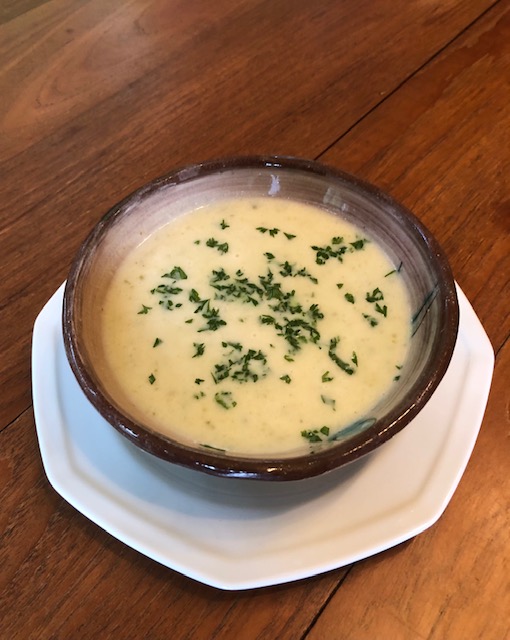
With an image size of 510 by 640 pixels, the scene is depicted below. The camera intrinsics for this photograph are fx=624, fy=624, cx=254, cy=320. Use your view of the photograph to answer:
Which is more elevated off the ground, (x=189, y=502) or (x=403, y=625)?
(x=189, y=502)

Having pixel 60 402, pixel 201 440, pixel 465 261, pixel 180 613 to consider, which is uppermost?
Answer: pixel 60 402

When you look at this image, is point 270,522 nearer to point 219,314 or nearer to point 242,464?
point 242,464

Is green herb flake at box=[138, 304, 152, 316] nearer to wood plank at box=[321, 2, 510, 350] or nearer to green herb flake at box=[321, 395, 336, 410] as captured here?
green herb flake at box=[321, 395, 336, 410]

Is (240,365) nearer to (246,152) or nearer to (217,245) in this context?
(217,245)

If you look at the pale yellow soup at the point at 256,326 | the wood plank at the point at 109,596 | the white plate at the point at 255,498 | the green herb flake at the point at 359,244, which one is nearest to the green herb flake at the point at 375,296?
the pale yellow soup at the point at 256,326

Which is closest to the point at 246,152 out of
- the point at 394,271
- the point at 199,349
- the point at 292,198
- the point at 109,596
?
the point at 292,198

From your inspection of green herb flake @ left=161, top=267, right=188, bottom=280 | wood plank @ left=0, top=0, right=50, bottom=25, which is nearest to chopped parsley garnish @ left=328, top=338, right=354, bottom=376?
green herb flake @ left=161, top=267, right=188, bottom=280

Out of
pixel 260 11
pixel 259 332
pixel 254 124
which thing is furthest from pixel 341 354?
pixel 260 11

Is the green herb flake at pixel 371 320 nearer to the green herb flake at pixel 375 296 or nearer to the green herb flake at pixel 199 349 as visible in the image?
the green herb flake at pixel 375 296
